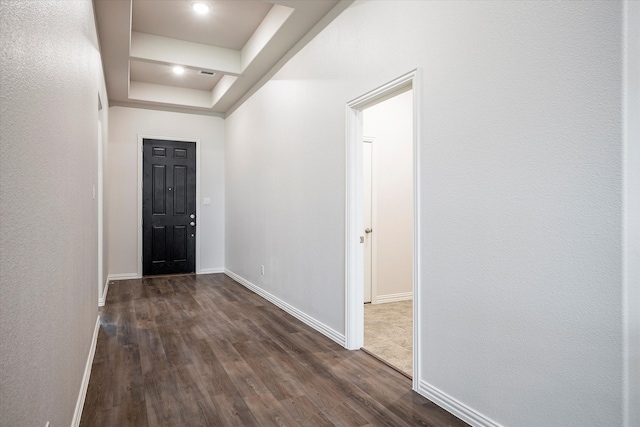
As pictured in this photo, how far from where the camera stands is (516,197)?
1849 mm

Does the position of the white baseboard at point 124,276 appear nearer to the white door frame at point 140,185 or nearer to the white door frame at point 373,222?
the white door frame at point 140,185

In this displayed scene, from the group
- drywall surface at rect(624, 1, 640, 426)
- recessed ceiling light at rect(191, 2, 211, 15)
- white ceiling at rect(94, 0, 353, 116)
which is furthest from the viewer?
recessed ceiling light at rect(191, 2, 211, 15)

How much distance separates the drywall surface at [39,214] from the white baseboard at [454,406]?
6.01 ft

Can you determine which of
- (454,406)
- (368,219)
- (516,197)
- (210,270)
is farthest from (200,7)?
(210,270)

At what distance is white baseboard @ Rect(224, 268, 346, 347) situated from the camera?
3.36 metres

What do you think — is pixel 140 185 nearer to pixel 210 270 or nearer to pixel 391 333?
pixel 210 270

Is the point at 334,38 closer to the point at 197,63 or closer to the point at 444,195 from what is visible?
the point at 444,195

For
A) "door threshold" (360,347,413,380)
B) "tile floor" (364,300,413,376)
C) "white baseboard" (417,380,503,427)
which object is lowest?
"tile floor" (364,300,413,376)

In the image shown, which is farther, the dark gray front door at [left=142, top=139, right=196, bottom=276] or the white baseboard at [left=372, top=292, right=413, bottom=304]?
the dark gray front door at [left=142, top=139, right=196, bottom=276]

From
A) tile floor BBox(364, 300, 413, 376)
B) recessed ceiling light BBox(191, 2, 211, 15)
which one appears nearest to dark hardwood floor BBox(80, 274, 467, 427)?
tile floor BBox(364, 300, 413, 376)

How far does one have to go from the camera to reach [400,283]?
198 inches

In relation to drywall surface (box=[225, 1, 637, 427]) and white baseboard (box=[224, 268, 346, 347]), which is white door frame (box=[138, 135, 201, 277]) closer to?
white baseboard (box=[224, 268, 346, 347])

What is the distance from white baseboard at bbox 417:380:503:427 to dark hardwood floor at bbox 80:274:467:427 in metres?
0.04

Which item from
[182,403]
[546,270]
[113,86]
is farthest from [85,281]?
[113,86]
